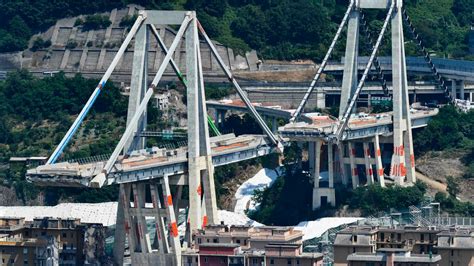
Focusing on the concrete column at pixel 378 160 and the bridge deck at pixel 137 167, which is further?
the concrete column at pixel 378 160

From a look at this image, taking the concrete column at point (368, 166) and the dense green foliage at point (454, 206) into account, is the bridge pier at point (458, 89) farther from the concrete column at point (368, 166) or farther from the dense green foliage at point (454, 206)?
the dense green foliage at point (454, 206)

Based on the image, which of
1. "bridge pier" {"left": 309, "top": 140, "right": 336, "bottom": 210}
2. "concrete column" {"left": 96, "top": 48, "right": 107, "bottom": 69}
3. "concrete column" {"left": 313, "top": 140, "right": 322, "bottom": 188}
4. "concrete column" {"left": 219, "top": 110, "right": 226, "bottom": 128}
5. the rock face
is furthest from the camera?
"concrete column" {"left": 96, "top": 48, "right": 107, "bottom": 69}

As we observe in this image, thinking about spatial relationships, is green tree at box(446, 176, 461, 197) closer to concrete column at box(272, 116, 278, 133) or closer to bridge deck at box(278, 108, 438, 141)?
bridge deck at box(278, 108, 438, 141)

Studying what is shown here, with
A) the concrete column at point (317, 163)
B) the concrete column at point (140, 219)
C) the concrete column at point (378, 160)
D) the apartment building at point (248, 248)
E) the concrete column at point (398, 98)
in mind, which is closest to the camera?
the apartment building at point (248, 248)

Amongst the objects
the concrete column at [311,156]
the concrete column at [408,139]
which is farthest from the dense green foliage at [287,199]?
the concrete column at [408,139]

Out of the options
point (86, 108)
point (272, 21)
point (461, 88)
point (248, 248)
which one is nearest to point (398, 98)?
point (461, 88)

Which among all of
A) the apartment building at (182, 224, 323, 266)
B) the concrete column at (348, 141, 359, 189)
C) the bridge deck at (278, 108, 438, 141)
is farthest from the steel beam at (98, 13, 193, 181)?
the concrete column at (348, 141, 359, 189)

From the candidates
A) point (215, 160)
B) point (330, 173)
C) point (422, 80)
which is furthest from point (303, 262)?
point (422, 80)
